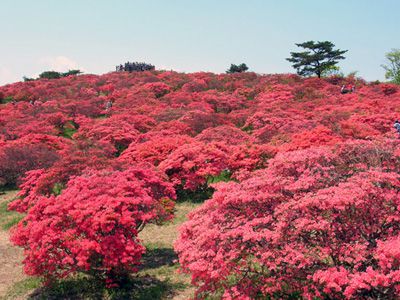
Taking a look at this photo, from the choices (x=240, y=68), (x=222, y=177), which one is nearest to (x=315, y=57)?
(x=240, y=68)

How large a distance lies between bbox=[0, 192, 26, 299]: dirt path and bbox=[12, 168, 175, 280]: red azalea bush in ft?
5.36

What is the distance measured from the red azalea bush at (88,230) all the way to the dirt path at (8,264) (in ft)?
5.36

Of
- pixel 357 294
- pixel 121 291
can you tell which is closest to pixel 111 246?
pixel 121 291

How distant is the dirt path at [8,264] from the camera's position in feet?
37.8

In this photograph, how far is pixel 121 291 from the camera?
10.6m

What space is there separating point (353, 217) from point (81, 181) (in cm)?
775

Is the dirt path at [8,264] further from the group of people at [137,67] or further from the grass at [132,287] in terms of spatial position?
the group of people at [137,67]

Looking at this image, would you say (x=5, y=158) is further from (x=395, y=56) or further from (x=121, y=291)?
(x=395, y=56)

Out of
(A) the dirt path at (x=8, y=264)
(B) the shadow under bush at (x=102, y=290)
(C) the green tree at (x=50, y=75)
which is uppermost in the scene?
(C) the green tree at (x=50, y=75)

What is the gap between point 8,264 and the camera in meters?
12.8

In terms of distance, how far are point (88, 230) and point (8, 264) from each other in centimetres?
508

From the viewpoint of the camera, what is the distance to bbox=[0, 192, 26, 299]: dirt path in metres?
11.5

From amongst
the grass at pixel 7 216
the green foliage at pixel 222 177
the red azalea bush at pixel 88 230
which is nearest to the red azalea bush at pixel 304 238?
the red azalea bush at pixel 88 230

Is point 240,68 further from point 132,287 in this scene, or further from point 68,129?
point 132,287
